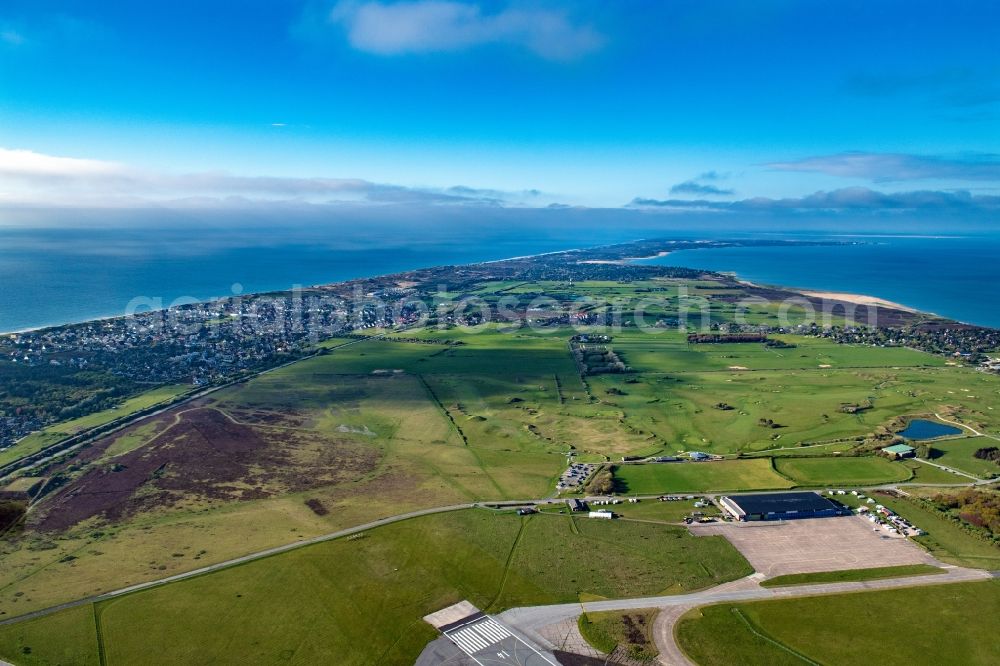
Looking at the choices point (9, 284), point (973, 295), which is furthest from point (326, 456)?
point (973, 295)

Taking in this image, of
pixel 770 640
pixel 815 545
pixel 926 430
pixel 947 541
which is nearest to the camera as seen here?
pixel 770 640

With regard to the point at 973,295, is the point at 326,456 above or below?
below

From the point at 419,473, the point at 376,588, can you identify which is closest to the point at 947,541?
the point at 376,588

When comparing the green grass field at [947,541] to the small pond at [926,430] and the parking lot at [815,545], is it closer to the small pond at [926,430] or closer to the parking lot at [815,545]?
the parking lot at [815,545]

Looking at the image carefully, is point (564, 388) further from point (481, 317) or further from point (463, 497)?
point (481, 317)

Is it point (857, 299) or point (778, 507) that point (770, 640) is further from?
point (857, 299)

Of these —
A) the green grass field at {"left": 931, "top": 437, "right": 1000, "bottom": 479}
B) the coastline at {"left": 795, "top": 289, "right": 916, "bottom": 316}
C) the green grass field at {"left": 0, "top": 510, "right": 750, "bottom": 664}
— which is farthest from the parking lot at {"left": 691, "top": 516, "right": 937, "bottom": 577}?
the coastline at {"left": 795, "top": 289, "right": 916, "bottom": 316}
